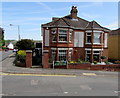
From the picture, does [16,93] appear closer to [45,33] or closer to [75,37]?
[45,33]

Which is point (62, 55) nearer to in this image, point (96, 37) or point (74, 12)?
point (96, 37)

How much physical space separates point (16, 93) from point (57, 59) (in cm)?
1226

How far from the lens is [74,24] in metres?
23.2

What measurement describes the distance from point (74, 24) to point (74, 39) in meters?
2.43

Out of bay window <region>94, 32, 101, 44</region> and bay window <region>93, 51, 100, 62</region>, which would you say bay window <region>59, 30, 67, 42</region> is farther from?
bay window <region>93, 51, 100, 62</region>

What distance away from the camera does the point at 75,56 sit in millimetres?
22891

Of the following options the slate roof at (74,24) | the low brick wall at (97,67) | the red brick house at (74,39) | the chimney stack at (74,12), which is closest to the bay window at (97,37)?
the red brick house at (74,39)

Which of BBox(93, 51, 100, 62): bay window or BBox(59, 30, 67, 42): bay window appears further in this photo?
BBox(93, 51, 100, 62): bay window

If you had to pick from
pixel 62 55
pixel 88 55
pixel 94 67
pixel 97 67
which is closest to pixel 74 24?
Result: pixel 88 55

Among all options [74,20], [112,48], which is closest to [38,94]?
[74,20]

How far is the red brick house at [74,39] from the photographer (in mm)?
21062

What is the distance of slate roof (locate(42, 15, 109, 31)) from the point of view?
2119 centimetres

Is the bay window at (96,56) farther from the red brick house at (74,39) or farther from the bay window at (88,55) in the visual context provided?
the bay window at (88,55)

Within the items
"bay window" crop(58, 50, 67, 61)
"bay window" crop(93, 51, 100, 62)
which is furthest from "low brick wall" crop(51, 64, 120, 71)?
"bay window" crop(93, 51, 100, 62)
